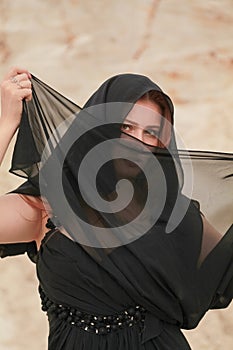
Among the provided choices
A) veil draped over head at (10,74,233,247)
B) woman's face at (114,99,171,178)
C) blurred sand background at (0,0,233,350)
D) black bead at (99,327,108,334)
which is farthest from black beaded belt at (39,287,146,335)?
blurred sand background at (0,0,233,350)

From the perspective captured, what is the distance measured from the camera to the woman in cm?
158

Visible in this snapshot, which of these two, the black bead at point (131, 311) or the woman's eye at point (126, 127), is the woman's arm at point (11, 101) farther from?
the black bead at point (131, 311)

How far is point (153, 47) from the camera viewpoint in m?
4.43

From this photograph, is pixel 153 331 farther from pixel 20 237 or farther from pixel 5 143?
pixel 5 143

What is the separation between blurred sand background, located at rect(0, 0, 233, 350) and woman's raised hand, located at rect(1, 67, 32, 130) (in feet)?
7.57

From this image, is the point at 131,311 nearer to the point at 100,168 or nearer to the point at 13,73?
the point at 100,168

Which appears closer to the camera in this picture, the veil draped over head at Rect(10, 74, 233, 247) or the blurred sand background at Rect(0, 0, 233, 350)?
the veil draped over head at Rect(10, 74, 233, 247)

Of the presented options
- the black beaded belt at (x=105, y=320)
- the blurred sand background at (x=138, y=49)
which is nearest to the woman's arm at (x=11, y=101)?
the black beaded belt at (x=105, y=320)

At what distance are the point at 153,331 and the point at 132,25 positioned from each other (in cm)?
308

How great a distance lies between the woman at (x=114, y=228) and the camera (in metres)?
1.58

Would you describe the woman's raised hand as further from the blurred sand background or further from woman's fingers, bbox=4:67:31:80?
the blurred sand background

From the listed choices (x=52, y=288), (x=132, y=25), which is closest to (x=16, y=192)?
(x=52, y=288)

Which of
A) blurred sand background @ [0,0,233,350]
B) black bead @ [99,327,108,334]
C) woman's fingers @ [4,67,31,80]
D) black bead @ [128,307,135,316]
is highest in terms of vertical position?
woman's fingers @ [4,67,31,80]

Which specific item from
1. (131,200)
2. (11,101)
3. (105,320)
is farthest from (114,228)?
(11,101)
